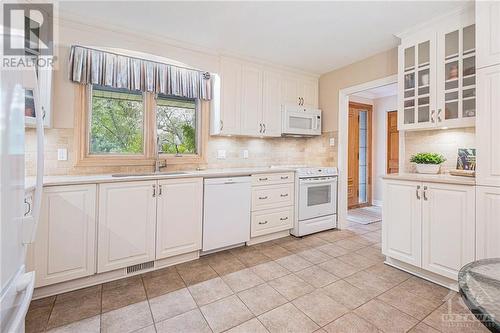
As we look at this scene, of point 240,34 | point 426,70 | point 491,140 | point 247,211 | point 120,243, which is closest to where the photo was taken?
point 491,140

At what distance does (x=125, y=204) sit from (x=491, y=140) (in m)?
3.12

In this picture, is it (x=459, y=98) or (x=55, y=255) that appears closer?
(x=55, y=255)

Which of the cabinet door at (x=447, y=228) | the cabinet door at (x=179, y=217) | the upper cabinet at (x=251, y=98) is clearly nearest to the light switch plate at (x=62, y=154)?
the cabinet door at (x=179, y=217)

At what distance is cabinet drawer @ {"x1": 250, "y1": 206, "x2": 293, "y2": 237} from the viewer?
10.0ft

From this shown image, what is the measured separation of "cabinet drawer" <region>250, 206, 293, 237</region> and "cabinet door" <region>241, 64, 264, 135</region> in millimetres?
1147

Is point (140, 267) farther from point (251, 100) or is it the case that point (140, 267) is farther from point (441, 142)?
point (441, 142)

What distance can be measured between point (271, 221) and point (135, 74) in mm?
2447

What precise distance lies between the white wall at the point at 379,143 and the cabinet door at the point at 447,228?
10.8ft

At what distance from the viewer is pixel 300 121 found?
380cm

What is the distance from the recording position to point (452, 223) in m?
2.01

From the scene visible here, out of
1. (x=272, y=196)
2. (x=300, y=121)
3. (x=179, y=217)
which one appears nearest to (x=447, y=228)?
(x=272, y=196)

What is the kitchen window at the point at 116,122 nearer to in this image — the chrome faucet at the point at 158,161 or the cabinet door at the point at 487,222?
the chrome faucet at the point at 158,161

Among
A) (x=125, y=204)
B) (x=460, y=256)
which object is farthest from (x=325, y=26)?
(x=125, y=204)

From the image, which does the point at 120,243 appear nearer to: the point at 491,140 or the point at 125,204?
the point at 125,204
